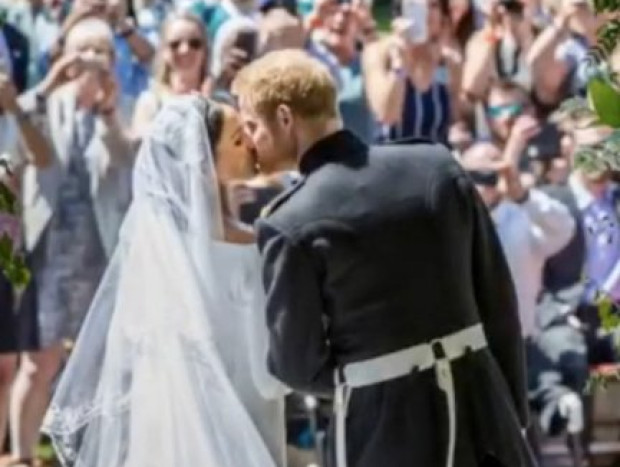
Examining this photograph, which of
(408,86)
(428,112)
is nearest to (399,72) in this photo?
(408,86)

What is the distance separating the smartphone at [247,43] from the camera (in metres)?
9.13

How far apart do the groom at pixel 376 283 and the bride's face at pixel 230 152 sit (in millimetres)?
483

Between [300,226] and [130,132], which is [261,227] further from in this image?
[130,132]

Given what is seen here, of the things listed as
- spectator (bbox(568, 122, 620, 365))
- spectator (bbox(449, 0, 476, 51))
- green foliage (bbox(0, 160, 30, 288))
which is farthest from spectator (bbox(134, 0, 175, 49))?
green foliage (bbox(0, 160, 30, 288))

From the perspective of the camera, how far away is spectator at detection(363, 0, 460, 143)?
9297mm

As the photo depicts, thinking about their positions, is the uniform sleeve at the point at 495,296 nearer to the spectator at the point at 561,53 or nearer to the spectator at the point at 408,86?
the spectator at the point at 408,86

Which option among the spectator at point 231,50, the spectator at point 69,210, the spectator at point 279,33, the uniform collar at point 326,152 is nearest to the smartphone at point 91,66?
the spectator at point 69,210

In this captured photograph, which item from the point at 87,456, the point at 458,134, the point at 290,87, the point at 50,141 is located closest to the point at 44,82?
the point at 50,141

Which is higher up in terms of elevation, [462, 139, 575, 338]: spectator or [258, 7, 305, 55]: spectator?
[258, 7, 305, 55]: spectator

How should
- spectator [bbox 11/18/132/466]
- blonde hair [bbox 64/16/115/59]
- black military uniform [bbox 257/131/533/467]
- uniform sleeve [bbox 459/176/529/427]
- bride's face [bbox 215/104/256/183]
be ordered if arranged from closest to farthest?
black military uniform [bbox 257/131/533/467]
uniform sleeve [bbox 459/176/529/427]
bride's face [bbox 215/104/256/183]
spectator [bbox 11/18/132/466]
blonde hair [bbox 64/16/115/59]

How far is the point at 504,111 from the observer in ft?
31.1

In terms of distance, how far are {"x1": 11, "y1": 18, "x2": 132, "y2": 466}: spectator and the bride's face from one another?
307 cm

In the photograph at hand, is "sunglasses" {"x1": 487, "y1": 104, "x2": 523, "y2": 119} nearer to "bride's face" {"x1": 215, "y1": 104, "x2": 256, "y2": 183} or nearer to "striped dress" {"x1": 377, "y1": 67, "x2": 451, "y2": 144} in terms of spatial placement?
"striped dress" {"x1": 377, "y1": 67, "x2": 451, "y2": 144}

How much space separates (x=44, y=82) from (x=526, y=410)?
400 centimetres
